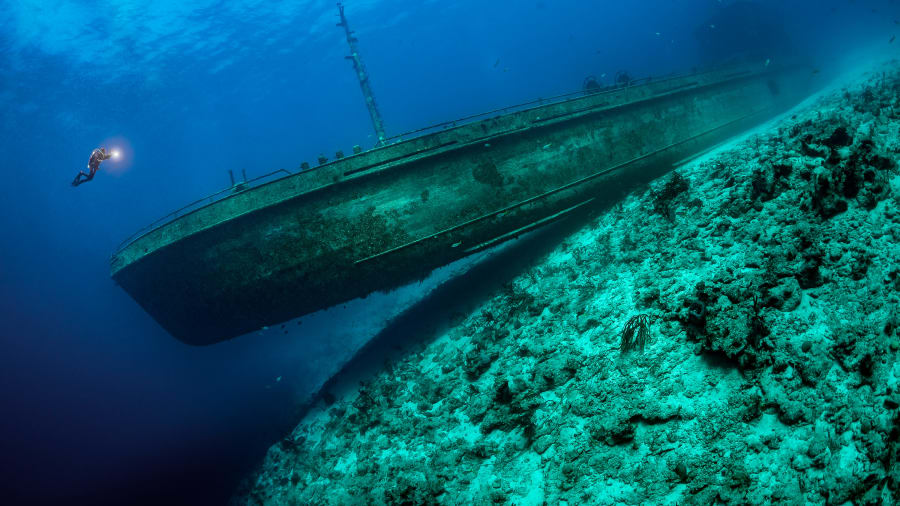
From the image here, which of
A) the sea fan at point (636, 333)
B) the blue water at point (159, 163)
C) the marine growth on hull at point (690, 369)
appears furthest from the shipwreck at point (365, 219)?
the blue water at point (159, 163)

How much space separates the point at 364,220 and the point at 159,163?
90.8 metres

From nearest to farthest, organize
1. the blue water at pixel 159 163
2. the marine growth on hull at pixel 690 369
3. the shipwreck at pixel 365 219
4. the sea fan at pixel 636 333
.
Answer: the marine growth on hull at pixel 690 369 < the sea fan at pixel 636 333 < the shipwreck at pixel 365 219 < the blue water at pixel 159 163

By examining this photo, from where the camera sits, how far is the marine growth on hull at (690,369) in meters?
2.36

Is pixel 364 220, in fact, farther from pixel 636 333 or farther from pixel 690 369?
pixel 690 369

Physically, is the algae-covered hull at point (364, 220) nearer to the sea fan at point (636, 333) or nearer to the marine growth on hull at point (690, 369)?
the marine growth on hull at point (690, 369)

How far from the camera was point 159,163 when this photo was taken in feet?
238

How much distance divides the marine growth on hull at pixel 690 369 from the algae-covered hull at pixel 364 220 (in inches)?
74.8

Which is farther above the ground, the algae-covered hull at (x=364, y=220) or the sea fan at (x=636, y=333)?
the algae-covered hull at (x=364, y=220)

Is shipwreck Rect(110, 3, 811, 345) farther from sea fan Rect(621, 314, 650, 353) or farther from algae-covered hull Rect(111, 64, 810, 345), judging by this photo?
sea fan Rect(621, 314, 650, 353)

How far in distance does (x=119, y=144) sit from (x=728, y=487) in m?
73.6

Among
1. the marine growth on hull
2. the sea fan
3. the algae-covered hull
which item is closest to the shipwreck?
the algae-covered hull

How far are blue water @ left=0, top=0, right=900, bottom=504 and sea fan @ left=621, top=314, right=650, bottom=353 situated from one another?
9.04 meters

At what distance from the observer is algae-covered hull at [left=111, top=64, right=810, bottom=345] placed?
261 inches

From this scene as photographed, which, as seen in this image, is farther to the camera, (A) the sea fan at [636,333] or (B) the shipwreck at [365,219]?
(B) the shipwreck at [365,219]
